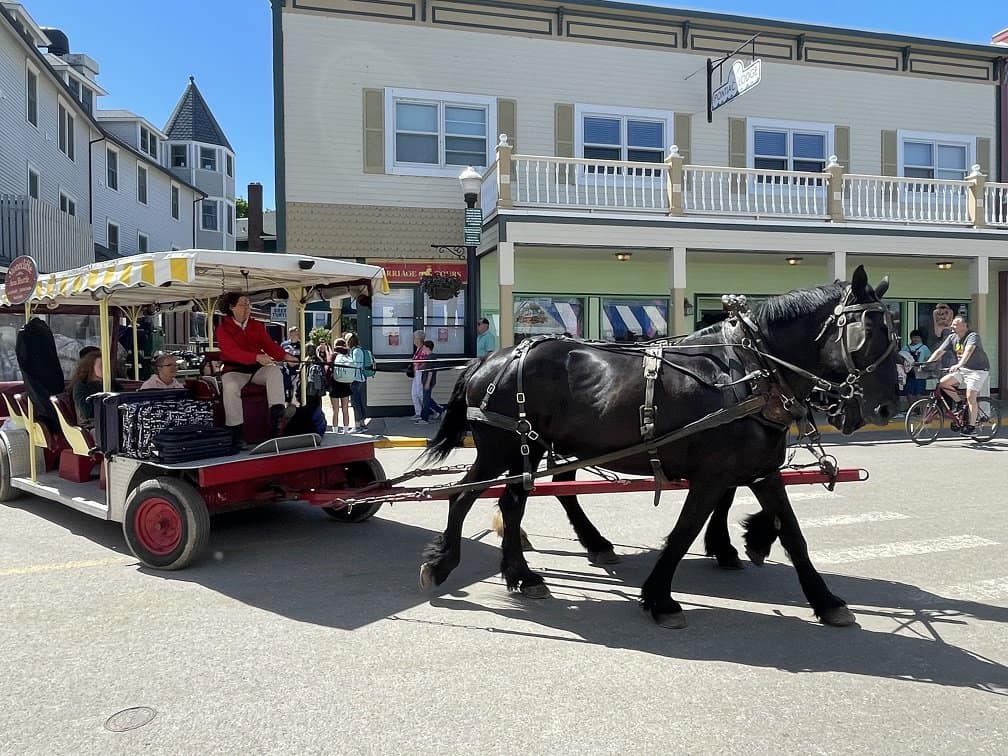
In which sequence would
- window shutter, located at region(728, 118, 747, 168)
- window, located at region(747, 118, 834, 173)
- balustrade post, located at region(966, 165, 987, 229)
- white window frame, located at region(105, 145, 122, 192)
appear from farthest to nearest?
1. white window frame, located at region(105, 145, 122, 192)
2. window, located at region(747, 118, 834, 173)
3. window shutter, located at region(728, 118, 747, 168)
4. balustrade post, located at region(966, 165, 987, 229)

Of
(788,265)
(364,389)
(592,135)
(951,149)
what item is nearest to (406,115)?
→ (592,135)

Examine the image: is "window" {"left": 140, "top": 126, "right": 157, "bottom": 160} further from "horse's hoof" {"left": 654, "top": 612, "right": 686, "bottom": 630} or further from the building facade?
"horse's hoof" {"left": 654, "top": 612, "right": 686, "bottom": 630}

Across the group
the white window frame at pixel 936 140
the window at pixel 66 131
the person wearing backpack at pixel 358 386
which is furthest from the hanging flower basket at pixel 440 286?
the window at pixel 66 131

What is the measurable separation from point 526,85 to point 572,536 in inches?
480

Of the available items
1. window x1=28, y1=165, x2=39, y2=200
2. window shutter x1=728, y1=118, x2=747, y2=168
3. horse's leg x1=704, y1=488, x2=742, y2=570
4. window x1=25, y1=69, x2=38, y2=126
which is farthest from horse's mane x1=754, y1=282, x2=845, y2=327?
window x1=25, y1=69, x2=38, y2=126

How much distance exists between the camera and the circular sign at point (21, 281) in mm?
6875

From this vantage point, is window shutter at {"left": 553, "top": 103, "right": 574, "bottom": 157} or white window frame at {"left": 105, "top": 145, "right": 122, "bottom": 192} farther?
white window frame at {"left": 105, "top": 145, "right": 122, "bottom": 192}

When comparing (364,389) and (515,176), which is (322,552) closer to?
(364,389)

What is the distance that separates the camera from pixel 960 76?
61.0 feet

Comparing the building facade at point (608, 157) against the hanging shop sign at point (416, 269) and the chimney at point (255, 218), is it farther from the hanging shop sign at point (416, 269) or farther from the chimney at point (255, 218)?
the chimney at point (255, 218)

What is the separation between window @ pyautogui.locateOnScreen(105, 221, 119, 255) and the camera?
2714cm

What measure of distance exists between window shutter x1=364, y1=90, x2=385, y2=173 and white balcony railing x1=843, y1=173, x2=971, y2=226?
9.57 metres

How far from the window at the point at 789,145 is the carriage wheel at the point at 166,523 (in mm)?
15243

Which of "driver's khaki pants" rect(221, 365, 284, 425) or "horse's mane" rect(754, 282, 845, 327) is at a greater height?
"horse's mane" rect(754, 282, 845, 327)
